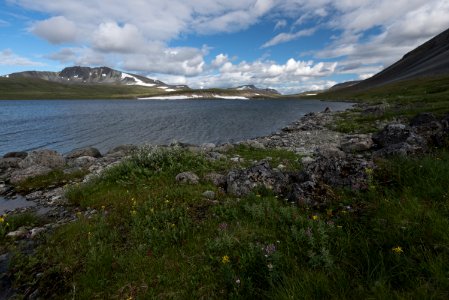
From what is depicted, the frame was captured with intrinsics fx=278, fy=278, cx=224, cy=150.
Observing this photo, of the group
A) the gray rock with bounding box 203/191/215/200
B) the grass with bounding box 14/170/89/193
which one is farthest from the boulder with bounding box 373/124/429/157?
the grass with bounding box 14/170/89/193

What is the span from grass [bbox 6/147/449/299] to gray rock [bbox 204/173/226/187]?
1.72m

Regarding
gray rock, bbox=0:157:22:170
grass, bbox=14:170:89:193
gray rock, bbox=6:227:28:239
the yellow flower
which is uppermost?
the yellow flower

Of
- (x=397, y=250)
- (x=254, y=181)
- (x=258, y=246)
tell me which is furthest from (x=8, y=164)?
(x=397, y=250)

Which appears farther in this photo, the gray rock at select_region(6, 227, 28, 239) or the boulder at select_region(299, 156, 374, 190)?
the gray rock at select_region(6, 227, 28, 239)

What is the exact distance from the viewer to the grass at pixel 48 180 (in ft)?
44.0

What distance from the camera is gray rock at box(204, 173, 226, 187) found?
9.90m

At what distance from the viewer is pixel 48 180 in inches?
552

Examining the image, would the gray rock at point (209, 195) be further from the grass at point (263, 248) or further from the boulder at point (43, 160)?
the boulder at point (43, 160)

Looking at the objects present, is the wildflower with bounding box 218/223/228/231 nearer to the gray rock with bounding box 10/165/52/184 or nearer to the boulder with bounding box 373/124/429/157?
the boulder with bounding box 373/124/429/157

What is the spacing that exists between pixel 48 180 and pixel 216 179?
942cm

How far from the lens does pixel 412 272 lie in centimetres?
376

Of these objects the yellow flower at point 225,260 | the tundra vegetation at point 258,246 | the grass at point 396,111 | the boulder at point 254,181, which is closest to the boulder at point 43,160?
the tundra vegetation at point 258,246

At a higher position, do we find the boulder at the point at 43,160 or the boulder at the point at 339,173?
the boulder at the point at 339,173

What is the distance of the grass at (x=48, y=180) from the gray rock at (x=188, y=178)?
7093mm
